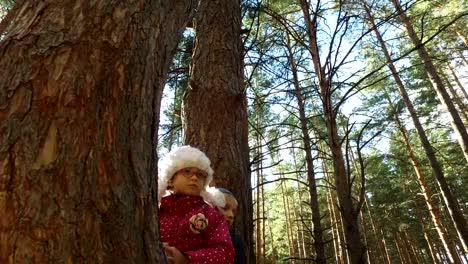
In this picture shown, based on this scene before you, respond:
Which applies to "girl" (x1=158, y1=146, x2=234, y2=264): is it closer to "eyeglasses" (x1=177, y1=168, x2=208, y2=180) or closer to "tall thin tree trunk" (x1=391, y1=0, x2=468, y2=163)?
"eyeglasses" (x1=177, y1=168, x2=208, y2=180)

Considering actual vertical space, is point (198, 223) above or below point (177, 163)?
below

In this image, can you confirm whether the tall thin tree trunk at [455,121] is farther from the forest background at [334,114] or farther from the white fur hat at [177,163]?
the white fur hat at [177,163]

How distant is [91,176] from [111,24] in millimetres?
428

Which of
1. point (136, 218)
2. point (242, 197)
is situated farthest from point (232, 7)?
point (136, 218)

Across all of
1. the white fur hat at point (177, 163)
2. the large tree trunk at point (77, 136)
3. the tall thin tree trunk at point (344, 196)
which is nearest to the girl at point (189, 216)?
the white fur hat at point (177, 163)

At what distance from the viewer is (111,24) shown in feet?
→ 3.19

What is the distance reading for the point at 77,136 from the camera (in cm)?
79

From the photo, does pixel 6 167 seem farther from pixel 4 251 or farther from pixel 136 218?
pixel 136 218

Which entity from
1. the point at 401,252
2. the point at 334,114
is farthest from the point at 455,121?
the point at 401,252

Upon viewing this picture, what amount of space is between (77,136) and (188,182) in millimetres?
1320

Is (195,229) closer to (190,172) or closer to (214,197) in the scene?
(190,172)

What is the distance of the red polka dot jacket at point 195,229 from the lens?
1583 mm

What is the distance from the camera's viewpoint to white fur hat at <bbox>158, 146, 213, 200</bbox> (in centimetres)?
212

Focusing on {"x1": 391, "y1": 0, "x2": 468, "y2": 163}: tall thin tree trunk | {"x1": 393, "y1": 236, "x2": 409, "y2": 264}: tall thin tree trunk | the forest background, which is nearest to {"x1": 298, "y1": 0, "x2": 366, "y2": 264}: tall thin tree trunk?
the forest background
